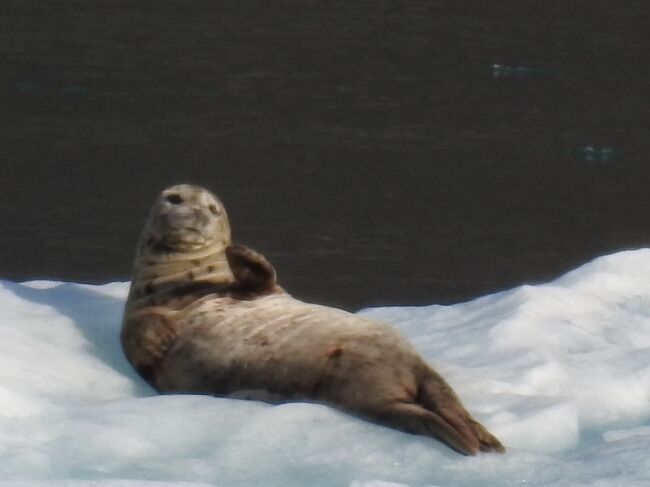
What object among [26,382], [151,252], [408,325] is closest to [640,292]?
[408,325]

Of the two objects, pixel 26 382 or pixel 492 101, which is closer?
pixel 26 382

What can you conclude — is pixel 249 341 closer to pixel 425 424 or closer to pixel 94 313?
pixel 425 424

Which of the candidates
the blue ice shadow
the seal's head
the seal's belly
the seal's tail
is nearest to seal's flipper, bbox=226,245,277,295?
A: the seal's belly

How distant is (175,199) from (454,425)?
59.0 inches

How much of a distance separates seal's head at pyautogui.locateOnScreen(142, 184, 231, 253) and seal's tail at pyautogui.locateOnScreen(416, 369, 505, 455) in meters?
1.20

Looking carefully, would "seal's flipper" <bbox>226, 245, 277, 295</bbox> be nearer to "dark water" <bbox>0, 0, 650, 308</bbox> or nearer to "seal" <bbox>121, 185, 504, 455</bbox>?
"seal" <bbox>121, 185, 504, 455</bbox>

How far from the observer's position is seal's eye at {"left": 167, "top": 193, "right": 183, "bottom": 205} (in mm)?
4969

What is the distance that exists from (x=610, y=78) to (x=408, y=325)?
31.2ft

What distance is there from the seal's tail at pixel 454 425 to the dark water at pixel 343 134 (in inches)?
189

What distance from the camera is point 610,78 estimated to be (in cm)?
1434

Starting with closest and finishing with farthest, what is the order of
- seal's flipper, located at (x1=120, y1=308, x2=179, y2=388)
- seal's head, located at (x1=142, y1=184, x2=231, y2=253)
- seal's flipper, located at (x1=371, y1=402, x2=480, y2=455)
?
seal's flipper, located at (x1=371, y1=402, x2=480, y2=455) → seal's flipper, located at (x1=120, y1=308, x2=179, y2=388) → seal's head, located at (x1=142, y1=184, x2=231, y2=253)

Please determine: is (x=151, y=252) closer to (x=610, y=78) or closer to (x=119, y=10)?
(x=610, y=78)

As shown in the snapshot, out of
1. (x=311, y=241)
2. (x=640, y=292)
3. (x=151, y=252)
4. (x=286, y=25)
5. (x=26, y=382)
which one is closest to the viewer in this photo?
(x=26, y=382)

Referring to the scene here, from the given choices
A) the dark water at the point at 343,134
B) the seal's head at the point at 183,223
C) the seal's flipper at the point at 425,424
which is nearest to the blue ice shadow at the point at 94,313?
the seal's head at the point at 183,223
